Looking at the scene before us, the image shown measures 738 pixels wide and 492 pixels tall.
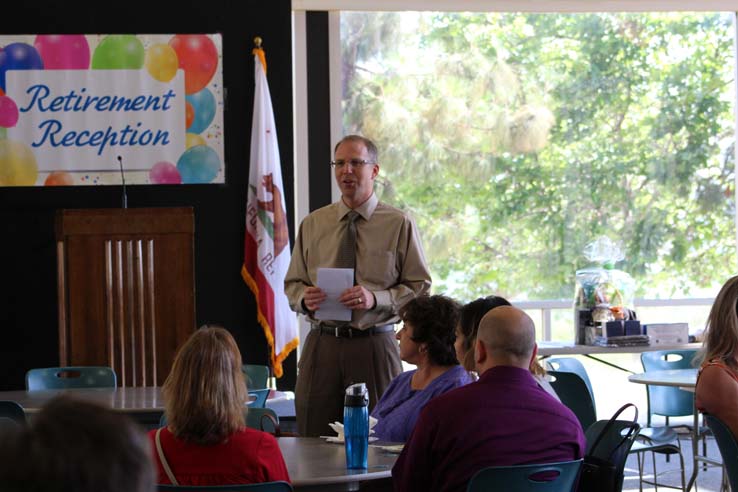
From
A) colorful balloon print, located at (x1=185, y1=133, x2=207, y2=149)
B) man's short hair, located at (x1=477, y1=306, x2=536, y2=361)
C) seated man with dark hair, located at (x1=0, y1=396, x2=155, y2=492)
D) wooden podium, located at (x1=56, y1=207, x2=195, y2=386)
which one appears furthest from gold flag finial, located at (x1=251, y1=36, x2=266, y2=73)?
seated man with dark hair, located at (x1=0, y1=396, x2=155, y2=492)

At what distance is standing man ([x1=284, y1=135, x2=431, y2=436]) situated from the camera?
480 centimetres

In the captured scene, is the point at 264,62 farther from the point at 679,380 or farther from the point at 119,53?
the point at 679,380

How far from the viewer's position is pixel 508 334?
292 cm

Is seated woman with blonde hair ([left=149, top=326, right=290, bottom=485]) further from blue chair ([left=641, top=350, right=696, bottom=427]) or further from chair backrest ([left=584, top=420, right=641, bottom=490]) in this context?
blue chair ([left=641, top=350, right=696, bottom=427])

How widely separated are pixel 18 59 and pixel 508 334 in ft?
16.7

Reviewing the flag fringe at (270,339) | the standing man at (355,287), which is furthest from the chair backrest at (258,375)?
the flag fringe at (270,339)

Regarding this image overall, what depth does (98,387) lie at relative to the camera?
562 centimetres

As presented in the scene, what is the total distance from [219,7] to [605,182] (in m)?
3.16

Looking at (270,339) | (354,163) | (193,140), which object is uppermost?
(193,140)

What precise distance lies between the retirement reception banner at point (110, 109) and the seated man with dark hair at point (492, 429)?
4.47 meters

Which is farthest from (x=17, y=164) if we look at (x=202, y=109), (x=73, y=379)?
(x=73, y=379)

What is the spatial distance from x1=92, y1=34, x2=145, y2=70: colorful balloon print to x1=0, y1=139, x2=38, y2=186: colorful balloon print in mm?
731

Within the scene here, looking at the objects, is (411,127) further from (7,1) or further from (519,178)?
(7,1)

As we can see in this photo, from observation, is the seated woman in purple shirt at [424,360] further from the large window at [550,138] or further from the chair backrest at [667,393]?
the large window at [550,138]
